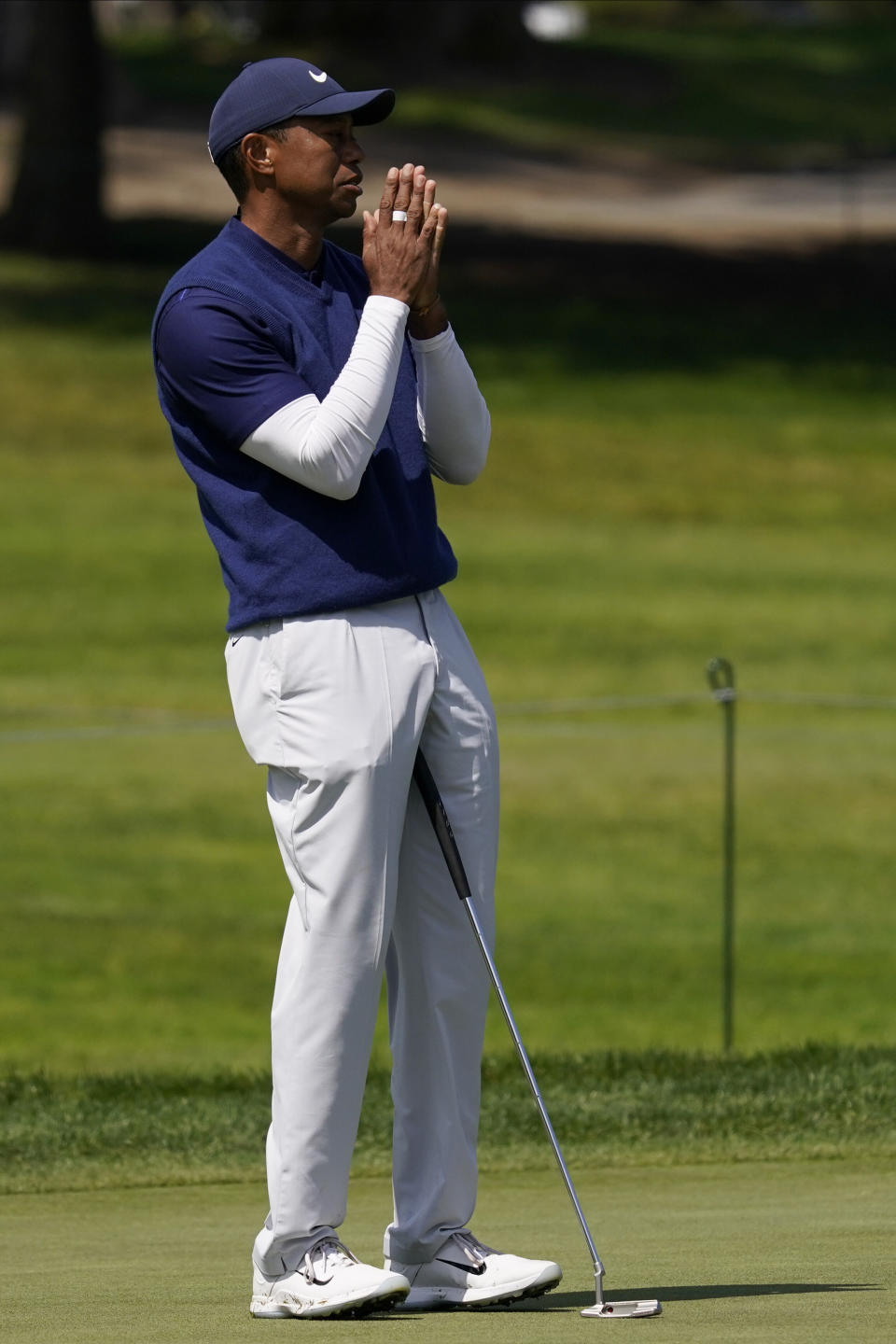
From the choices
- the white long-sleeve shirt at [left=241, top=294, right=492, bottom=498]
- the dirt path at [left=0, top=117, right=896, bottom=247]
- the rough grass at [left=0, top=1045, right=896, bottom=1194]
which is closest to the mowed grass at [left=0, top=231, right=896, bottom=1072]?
the rough grass at [left=0, top=1045, right=896, bottom=1194]

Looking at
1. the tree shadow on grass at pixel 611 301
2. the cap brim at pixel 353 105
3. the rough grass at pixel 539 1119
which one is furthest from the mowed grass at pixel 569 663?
the cap brim at pixel 353 105

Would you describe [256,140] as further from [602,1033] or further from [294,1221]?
[602,1033]

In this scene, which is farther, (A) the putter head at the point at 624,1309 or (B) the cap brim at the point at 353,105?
(B) the cap brim at the point at 353,105

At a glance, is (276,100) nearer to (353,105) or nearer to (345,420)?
(353,105)

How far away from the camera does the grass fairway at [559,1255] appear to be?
13.5ft

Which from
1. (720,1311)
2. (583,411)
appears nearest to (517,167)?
(583,411)

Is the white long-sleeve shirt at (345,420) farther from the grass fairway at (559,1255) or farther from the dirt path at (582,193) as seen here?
the dirt path at (582,193)

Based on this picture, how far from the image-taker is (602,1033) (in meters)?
10.6

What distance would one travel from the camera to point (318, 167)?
176 inches

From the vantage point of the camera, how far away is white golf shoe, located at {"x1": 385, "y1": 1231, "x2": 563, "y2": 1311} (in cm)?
438

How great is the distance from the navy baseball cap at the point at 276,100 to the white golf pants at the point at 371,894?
34.2 inches

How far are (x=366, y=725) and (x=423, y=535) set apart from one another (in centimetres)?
35

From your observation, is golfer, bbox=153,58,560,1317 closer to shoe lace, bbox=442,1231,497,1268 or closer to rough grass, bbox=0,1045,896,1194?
shoe lace, bbox=442,1231,497,1268

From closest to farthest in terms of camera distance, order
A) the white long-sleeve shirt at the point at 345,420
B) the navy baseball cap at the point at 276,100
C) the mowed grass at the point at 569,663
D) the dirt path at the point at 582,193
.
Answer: the white long-sleeve shirt at the point at 345,420 → the navy baseball cap at the point at 276,100 → the mowed grass at the point at 569,663 → the dirt path at the point at 582,193
